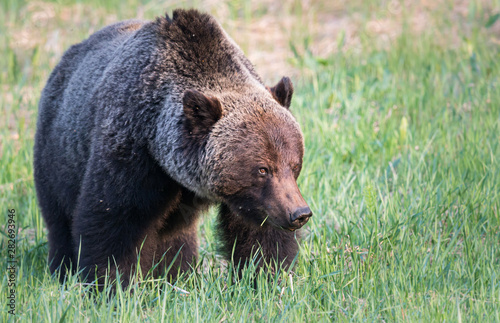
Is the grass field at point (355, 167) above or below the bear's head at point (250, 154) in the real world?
below

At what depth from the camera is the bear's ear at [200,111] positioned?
3904 mm

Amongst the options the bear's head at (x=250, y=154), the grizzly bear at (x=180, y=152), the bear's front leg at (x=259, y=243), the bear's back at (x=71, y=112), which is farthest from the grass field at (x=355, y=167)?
the bear's back at (x=71, y=112)

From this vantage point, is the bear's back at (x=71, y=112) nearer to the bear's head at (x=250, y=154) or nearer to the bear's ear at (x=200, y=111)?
the bear's ear at (x=200, y=111)

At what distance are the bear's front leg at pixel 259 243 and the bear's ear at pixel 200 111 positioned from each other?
668 millimetres

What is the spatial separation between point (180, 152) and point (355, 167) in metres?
2.86

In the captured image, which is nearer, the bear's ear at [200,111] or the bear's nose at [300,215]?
the bear's nose at [300,215]

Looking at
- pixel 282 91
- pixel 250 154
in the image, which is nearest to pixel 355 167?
pixel 282 91

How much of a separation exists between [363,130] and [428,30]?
399 centimetres

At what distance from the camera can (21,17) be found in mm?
12141

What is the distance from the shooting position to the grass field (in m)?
3.70

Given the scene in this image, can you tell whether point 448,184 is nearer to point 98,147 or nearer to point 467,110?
point 467,110

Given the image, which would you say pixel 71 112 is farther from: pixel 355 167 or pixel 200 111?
pixel 355 167

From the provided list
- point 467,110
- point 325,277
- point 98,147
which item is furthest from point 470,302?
point 467,110

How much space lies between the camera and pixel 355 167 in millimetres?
6406
